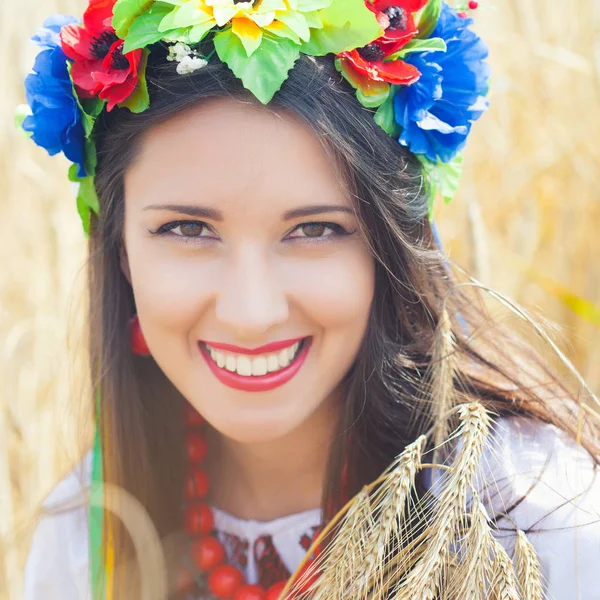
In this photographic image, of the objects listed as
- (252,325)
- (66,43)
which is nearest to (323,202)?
(252,325)

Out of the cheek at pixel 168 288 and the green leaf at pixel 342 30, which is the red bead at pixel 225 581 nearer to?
the cheek at pixel 168 288

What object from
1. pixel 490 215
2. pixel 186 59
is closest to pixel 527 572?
pixel 186 59

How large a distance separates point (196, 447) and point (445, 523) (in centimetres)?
99

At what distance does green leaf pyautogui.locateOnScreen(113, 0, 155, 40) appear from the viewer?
A: 132 cm

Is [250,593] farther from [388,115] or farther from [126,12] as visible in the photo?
[126,12]

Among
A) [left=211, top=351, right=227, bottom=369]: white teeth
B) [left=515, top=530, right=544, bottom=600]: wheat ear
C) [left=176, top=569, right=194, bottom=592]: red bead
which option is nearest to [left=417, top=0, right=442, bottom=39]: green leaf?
[left=211, top=351, right=227, bottom=369]: white teeth

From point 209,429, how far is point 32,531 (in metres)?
0.51

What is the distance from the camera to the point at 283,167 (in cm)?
131

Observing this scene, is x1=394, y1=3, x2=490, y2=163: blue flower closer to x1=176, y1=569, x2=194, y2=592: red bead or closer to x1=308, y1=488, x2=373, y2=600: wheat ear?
x1=308, y1=488, x2=373, y2=600: wheat ear

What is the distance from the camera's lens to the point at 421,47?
56.2 inches

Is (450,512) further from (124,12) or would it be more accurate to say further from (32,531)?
(32,531)

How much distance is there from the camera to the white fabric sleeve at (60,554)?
184 cm

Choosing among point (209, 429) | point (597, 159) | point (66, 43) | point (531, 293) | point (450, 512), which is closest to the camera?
point (450, 512)

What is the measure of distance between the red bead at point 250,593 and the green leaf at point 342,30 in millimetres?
1098
